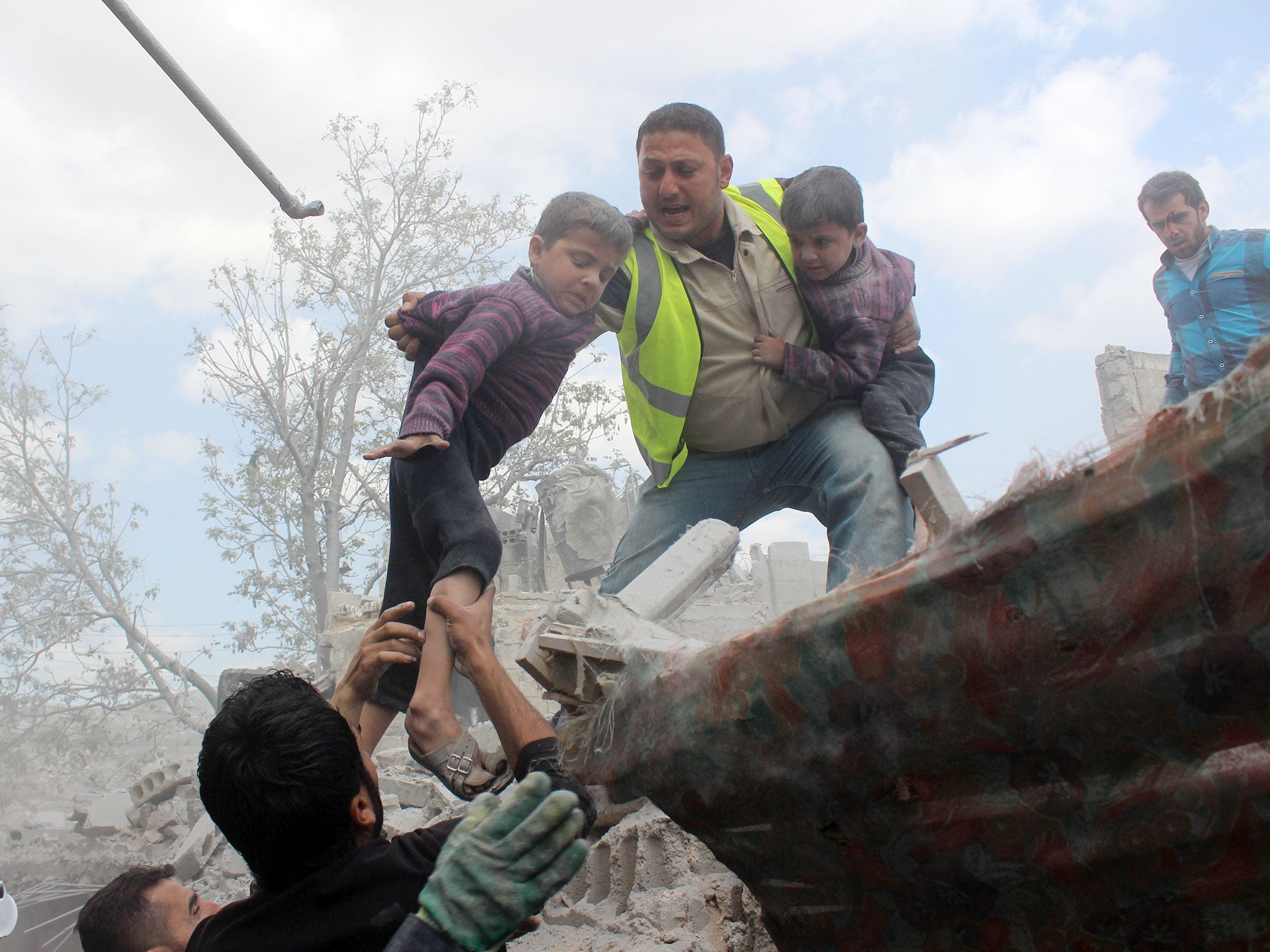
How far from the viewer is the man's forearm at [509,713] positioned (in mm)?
1944

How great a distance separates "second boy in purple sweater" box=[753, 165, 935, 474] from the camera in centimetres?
261

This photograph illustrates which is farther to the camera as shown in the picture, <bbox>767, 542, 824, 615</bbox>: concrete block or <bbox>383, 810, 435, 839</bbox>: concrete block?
<bbox>767, 542, 824, 615</bbox>: concrete block

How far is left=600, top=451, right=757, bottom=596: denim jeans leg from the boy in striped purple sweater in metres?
0.48

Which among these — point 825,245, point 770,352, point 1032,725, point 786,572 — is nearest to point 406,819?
point 770,352

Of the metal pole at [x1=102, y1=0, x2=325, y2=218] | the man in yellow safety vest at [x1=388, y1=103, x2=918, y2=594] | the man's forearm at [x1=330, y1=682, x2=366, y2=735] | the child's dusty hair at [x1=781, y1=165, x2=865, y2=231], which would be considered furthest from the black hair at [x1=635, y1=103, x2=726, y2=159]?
the man's forearm at [x1=330, y1=682, x2=366, y2=735]

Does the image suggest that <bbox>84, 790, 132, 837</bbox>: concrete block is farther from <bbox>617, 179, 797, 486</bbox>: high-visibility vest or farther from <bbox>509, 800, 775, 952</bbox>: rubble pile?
<bbox>617, 179, 797, 486</bbox>: high-visibility vest

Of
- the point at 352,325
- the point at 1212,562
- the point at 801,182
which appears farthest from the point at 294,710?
the point at 352,325

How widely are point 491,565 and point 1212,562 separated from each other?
5.43 ft

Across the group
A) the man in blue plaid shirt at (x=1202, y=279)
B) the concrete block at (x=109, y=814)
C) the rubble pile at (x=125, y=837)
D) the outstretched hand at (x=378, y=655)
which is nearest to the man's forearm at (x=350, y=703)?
the outstretched hand at (x=378, y=655)

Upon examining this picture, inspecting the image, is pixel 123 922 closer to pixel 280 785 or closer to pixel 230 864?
pixel 280 785

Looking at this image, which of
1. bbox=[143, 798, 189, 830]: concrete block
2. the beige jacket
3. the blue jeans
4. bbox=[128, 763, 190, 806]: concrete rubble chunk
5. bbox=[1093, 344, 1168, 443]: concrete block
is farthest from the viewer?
bbox=[1093, 344, 1168, 443]: concrete block

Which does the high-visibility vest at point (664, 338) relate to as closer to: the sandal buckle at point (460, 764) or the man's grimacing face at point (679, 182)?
the man's grimacing face at point (679, 182)

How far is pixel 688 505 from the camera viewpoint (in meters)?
2.92

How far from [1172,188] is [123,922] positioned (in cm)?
469
